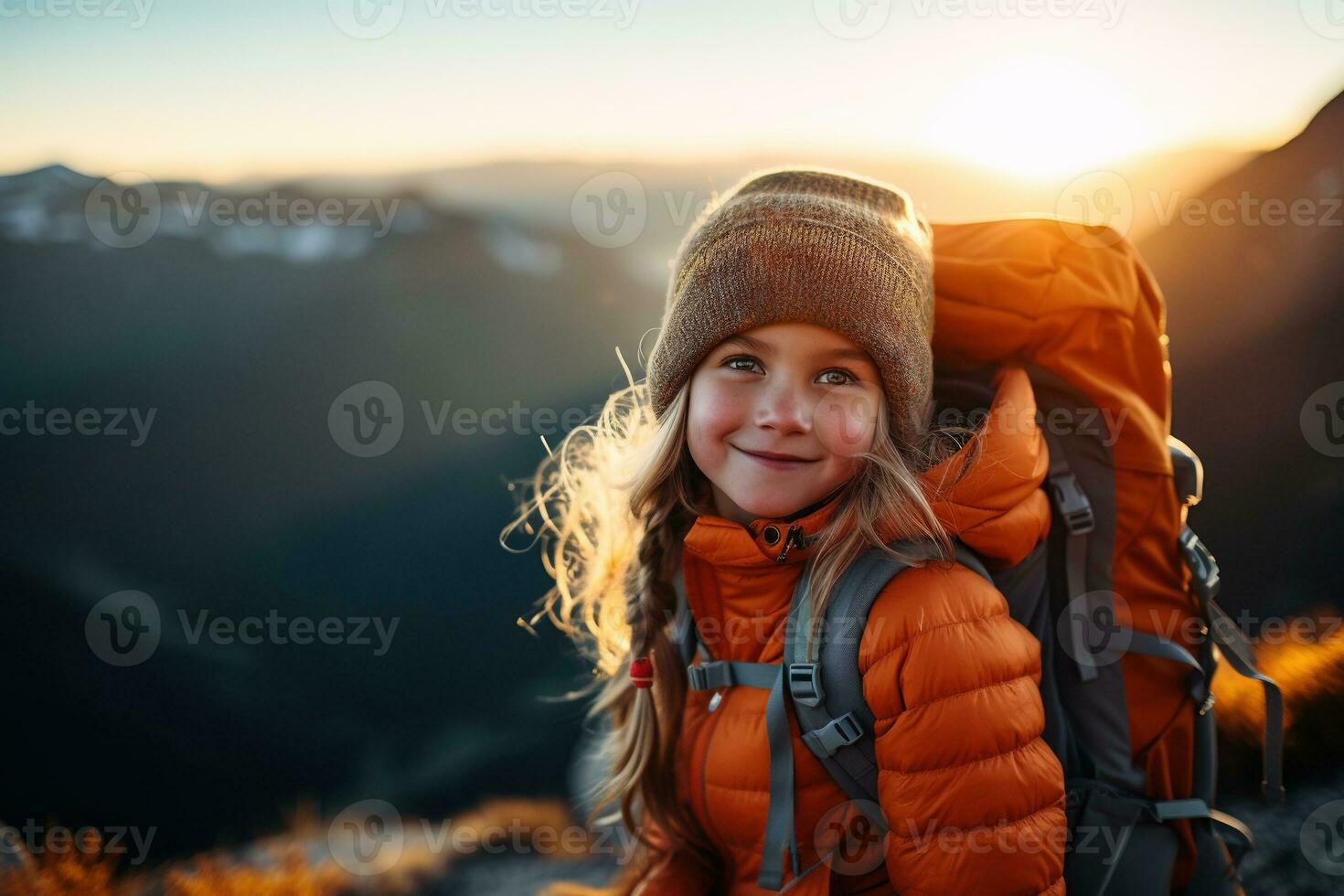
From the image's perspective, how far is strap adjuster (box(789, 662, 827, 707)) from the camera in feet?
5.44

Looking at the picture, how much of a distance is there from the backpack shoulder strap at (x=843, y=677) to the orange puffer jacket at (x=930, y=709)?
3cm

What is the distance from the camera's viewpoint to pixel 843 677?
5.41ft

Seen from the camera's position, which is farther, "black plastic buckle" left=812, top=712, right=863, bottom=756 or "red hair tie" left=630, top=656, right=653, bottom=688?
"red hair tie" left=630, top=656, right=653, bottom=688

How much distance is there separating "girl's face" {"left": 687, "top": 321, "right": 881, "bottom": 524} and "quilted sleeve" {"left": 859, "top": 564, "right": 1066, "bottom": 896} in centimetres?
33

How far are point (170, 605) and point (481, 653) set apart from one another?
1.40m

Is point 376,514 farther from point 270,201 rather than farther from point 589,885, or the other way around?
point 589,885
